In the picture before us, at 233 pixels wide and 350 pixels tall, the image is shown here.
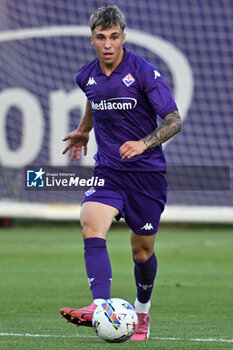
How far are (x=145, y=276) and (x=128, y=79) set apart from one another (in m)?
1.59

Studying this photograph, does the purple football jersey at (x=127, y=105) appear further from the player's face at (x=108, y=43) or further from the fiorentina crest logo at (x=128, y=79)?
the player's face at (x=108, y=43)

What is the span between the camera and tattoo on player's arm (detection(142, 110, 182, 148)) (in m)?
6.74

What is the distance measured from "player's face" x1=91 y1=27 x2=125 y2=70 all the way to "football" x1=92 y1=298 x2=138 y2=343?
179 centimetres

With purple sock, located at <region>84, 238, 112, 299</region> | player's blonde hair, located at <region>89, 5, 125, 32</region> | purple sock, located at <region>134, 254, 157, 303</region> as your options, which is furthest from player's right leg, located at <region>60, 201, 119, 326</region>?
player's blonde hair, located at <region>89, 5, 125, 32</region>

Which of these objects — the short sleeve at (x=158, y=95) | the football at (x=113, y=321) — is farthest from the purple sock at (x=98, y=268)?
the short sleeve at (x=158, y=95)

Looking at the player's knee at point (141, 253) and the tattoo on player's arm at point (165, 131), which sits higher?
the tattoo on player's arm at point (165, 131)

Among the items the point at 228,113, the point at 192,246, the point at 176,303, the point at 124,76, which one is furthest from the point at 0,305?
the point at 228,113

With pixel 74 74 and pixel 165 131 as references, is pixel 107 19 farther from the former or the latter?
pixel 74 74

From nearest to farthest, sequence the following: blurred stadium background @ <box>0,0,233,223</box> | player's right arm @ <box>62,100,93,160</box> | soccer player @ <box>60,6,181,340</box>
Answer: soccer player @ <box>60,6,181,340</box>, player's right arm @ <box>62,100,93,160</box>, blurred stadium background @ <box>0,0,233,223</box>

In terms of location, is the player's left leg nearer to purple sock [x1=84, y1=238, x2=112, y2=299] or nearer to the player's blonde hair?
purple sock [x1=84, y1=238, x2=112, y2=299]

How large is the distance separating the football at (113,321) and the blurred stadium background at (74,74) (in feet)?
40.3

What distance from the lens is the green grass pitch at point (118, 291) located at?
6.85 meters

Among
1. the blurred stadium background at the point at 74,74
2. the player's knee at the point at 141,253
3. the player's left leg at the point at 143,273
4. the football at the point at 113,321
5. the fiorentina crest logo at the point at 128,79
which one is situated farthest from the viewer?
the blurred stadium background at the point at 74,74

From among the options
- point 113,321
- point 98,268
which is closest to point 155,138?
point 98,268
